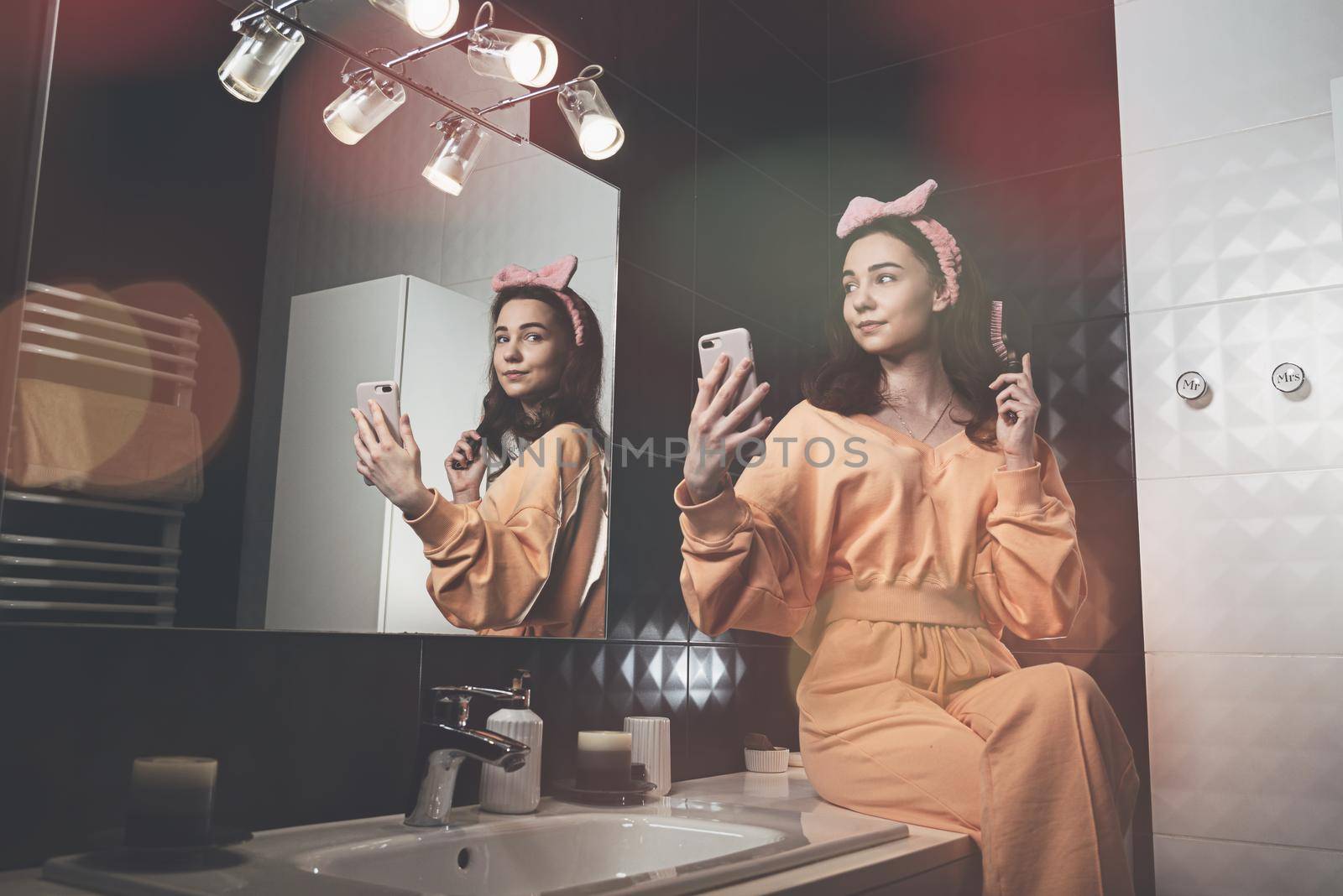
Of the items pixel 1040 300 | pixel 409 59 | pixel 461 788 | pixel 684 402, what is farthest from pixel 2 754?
pixel 1040 300

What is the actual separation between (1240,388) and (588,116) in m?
1.47

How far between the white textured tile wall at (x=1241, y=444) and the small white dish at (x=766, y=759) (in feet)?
2.55

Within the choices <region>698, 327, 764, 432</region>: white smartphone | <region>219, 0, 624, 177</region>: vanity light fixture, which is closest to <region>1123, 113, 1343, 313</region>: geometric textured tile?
<region>698, 327, 764, 432</region>: white smartphone

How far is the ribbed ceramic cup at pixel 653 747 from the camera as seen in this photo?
1845mm

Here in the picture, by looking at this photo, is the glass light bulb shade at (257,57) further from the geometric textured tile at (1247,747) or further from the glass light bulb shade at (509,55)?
the geometric textured tile at (1247,747)

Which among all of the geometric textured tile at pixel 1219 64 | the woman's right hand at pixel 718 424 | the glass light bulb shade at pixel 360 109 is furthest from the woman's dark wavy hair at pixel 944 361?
the glass light bulb shade at pixel 360 109

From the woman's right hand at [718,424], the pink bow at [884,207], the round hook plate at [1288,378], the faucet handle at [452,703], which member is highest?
the pink bow at [884,207]

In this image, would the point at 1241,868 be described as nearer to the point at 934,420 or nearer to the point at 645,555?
the point at 934,420

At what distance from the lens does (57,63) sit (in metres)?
1.17

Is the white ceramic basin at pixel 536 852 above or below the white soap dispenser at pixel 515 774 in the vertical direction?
below

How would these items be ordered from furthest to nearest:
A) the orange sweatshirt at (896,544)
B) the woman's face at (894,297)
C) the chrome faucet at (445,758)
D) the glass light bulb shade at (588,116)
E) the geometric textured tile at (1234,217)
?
the woman's face at (894,297) < the geometric textured tile at (1234,217) < the orange sweatshirt at (896,544) < the glass light bulb shade at (588,116) < the chrome faucet at (445,758)

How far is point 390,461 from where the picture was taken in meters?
1.52

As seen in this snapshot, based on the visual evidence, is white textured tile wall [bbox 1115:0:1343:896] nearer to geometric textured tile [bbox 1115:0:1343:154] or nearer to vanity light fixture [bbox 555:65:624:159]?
geometric textured tile [bbox 1115:0:1343:154]

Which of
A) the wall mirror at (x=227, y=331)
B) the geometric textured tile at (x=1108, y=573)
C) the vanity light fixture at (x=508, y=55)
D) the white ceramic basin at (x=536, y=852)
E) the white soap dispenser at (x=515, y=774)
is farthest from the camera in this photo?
the geometric textured tile at (x=1108, y=573)
